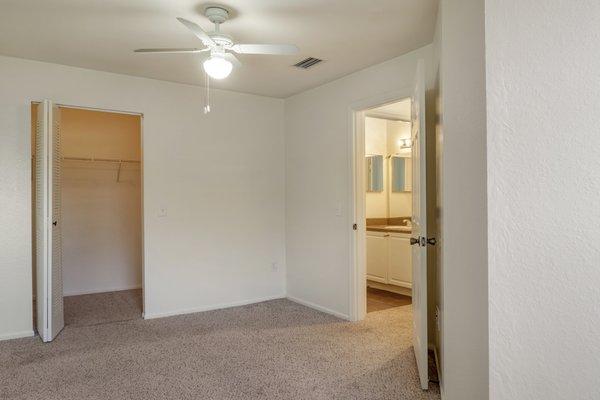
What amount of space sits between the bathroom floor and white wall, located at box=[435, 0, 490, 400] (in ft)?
6.93

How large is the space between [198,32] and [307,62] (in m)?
1.45

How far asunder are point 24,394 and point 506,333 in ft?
8.98

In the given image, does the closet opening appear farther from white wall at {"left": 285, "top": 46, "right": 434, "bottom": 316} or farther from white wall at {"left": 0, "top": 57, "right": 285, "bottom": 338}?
white wall at {"left": 285, "top": 46, "right": 434, "bottom": 316}

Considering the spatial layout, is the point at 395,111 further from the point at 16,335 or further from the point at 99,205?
the point at 16,335

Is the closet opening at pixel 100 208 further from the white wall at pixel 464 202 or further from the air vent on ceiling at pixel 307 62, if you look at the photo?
the white wall at pixel 464 202

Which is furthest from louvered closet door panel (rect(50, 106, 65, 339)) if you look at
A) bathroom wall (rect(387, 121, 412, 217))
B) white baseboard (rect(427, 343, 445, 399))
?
bathroom wall (rect(387, 121, 412, 217))

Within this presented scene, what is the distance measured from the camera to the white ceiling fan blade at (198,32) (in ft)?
7.04

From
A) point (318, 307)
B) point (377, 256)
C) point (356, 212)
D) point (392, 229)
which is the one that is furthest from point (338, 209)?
point (377, 256)

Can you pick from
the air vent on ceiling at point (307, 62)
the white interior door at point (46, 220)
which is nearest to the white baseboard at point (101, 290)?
the white interior door at point (46, 220)

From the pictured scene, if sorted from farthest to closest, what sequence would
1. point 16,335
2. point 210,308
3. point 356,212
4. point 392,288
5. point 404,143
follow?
point 404,143, point 392,288, point 210,308, point 356,212, point 16,335

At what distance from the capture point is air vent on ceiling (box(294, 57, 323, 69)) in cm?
350

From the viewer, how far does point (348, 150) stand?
155 inches

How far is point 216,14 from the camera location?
253 centimetres

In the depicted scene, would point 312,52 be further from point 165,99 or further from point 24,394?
point 24,394
